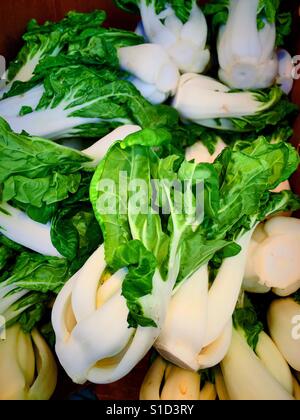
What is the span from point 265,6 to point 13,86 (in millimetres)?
750

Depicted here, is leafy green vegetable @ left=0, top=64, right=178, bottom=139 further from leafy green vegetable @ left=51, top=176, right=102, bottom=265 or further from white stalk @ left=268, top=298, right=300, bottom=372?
white stalk @ left=268, top=298, right=300, bottom=372

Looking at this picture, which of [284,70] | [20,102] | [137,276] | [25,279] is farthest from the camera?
[284,70]

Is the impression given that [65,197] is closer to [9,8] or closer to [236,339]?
[236,339]

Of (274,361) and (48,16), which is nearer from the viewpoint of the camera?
(274,361)

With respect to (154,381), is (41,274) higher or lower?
higher

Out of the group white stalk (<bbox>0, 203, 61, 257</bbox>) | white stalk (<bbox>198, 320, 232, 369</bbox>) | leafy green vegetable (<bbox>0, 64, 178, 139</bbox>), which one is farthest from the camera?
leafy green vegetable (<bbox>0, 64, 178, 139</bbox>)

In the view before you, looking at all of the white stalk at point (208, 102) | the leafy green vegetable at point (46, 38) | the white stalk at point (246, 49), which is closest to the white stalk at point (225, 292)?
the white stalk at point (208, 102)

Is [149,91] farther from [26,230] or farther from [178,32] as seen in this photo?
[26,230]

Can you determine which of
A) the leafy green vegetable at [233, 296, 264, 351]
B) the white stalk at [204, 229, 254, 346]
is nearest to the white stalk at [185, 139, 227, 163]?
the white stalk at [204, 229, 254, 346]

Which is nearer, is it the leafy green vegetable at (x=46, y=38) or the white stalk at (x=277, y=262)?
the white stalk at (x=277, y=262)

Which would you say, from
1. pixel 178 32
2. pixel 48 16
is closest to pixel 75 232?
pixel 178 32

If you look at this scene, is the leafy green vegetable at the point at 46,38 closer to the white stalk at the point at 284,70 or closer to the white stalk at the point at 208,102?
the white stalk at the point at 208,102

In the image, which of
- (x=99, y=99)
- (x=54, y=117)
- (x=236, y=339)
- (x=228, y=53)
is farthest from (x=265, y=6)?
(x=236, y=339)

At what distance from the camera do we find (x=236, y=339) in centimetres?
101
